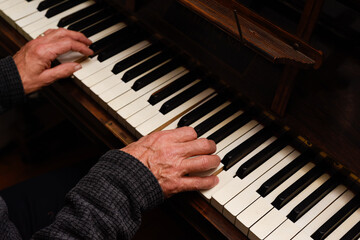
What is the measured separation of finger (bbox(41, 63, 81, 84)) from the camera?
163 cm

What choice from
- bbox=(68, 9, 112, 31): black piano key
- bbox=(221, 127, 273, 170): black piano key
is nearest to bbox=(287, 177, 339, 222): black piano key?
bbox=(221, 127, 273, 170): black piano key

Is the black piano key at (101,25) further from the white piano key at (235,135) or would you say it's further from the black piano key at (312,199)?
the black piano key at (312,199)

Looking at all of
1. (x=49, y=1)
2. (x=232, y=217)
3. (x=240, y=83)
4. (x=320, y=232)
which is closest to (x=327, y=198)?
(x=320, y=232)

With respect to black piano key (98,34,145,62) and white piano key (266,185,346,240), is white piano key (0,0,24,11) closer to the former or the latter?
black piano key (98,34,145,62)

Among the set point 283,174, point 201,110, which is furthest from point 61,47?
point 283,174

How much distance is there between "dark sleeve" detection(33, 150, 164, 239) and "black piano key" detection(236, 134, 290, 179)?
27 centimetres

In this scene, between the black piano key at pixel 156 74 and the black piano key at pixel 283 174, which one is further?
the black piano key at pixel 156 74

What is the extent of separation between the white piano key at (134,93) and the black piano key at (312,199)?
65cm

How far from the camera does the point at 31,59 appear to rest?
1.64m

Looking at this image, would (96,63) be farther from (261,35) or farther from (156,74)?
(261,35)

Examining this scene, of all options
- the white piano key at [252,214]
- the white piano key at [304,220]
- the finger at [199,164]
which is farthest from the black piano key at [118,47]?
the white piano key at [304,220]

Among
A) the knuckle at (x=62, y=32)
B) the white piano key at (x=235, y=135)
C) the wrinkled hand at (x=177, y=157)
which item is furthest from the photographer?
the knuckle at (x=62, y=32)

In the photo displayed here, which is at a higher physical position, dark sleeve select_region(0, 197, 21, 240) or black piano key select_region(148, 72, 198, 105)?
black piano key select_region(148, 72, 198, 105)

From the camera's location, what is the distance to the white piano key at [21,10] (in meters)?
1.81
